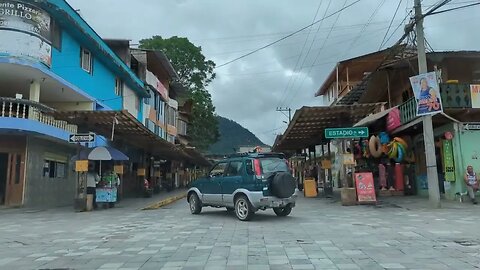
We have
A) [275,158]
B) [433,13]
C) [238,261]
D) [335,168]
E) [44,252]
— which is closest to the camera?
[238,261]

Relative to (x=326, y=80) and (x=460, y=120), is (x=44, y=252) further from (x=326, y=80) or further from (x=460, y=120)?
(x=326, y=80)

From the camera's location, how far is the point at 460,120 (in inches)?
749

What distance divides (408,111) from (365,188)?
4.90 metres

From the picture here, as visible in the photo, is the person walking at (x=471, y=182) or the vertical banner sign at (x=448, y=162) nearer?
the person walking at (x=471, y=182)

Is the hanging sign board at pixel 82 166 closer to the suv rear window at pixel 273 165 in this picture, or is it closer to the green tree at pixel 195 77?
the suv rear window at pixel 273 165

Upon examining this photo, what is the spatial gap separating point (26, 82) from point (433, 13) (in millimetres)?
17302

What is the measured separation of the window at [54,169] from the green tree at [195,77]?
25.1m

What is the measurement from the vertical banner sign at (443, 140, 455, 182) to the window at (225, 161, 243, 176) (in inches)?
404

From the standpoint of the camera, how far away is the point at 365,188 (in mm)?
17922

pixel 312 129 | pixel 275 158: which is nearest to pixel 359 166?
pixel 312 129

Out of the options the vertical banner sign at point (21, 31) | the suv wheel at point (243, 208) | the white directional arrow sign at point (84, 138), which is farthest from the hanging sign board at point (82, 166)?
the suv wheel at point (243, 208)

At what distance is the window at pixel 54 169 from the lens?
70.7 feet

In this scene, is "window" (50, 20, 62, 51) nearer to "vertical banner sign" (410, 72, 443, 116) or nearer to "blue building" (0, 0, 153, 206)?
"blue building" (0, 0, 153, 206)

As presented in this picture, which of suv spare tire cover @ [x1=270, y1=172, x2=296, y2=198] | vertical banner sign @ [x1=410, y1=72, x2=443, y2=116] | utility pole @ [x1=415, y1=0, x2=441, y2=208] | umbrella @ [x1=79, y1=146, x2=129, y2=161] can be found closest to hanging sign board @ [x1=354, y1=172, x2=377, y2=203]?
utility pole @ [x1=415, y1=0, x2=441, y2=208]
